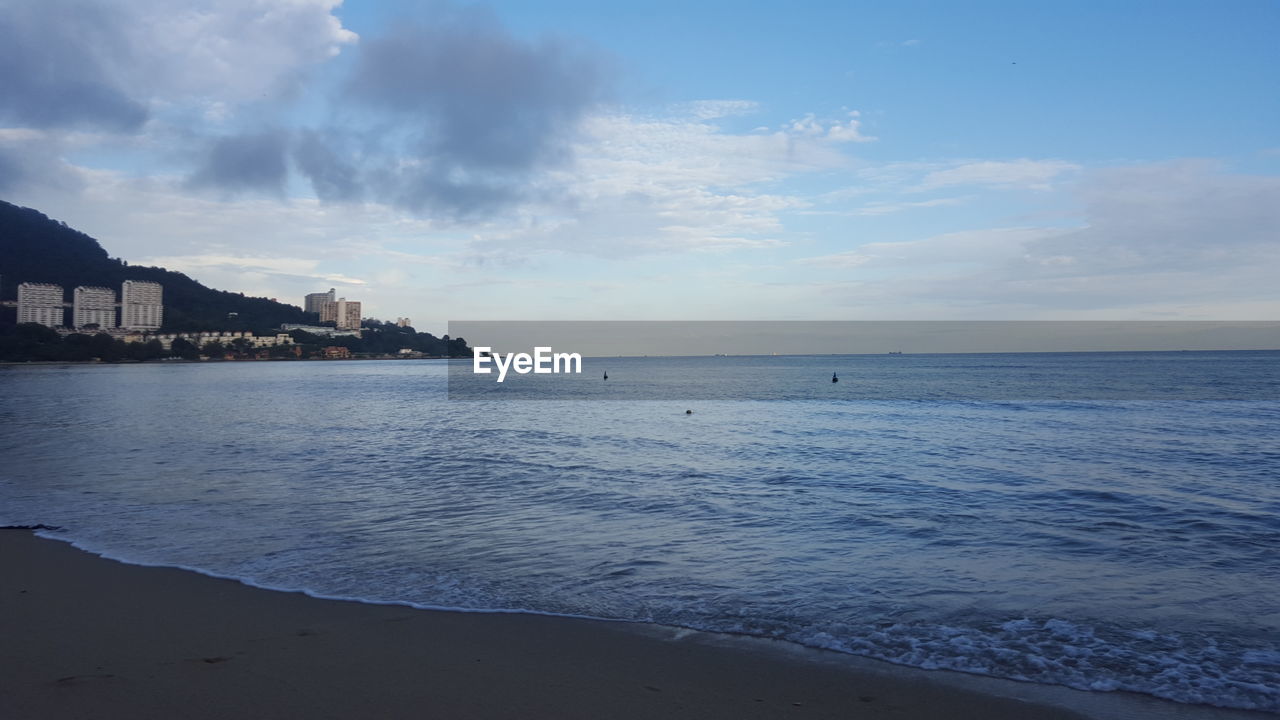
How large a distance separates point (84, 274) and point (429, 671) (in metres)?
203

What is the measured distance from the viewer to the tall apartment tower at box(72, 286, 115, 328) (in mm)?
157125

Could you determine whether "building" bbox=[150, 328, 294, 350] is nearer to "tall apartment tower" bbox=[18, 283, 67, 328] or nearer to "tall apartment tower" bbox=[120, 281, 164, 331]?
"tall apartment tower" bbox=[120, 281, 164, 331]

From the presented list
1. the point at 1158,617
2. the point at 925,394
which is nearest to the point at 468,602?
the point at 1158,617

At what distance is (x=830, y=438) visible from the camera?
22859 mm

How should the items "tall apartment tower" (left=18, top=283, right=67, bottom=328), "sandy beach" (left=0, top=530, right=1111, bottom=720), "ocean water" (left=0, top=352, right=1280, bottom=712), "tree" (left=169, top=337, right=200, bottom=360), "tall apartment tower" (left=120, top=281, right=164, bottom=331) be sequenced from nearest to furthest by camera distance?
"sandy beach" (left=0, top=530, right=1111, bottom=720), "ocean water" (left=0, top=352, right=1280, bottom=712), "tall apartment tower" (left=18, top=283, right=67, bottom=328), "tree" (left=169, top=337, right=200, bottom=360), "tall apartment tower" (left=120, top=281, right=164, bottom=331)

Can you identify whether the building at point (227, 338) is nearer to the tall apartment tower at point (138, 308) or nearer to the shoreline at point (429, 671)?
the tall apartment tower at point (138, 308)

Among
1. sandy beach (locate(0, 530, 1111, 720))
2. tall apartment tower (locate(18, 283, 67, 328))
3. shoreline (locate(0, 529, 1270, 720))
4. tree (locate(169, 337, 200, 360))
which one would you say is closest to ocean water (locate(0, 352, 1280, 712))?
shoreline (locate(0, 529, 1270, 720))

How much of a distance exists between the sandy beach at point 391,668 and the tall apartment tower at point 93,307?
187526mm

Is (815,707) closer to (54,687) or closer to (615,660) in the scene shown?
(615,660)

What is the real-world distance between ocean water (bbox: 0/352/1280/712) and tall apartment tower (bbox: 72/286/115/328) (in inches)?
6544

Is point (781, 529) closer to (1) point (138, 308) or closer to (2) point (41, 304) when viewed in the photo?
(2) point (41, 304)

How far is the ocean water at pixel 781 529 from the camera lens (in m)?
6.03

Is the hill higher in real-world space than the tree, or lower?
higher

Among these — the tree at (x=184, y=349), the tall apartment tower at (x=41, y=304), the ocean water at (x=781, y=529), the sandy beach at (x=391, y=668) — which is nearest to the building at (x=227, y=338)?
the tree at (x=184, y=349)
